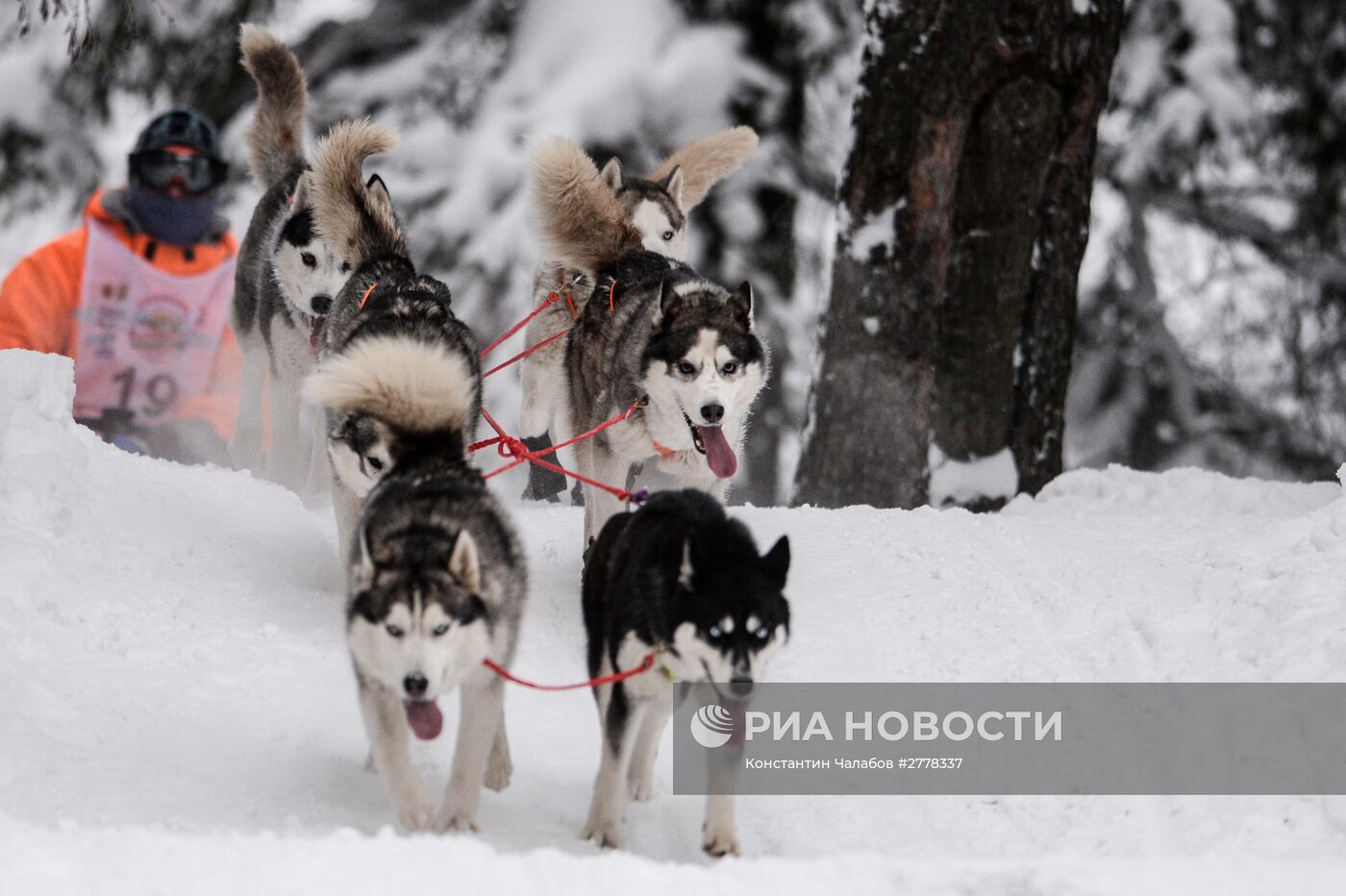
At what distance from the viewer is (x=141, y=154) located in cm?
864

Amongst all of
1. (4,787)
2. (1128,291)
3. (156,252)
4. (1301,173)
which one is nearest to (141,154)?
(156,252)

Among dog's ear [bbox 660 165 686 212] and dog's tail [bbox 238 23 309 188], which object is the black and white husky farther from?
dog's tail [bbox 238 23 309 188]

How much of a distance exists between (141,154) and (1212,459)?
9568 millimetres

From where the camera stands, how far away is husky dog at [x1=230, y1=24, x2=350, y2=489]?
6.74 metres

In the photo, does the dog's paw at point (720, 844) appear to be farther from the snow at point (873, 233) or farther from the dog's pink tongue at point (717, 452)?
the snow at point (873, 233)

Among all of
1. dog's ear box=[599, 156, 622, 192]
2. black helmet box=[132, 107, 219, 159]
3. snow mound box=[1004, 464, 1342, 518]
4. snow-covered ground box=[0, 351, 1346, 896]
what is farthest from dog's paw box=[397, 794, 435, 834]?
black helmet box=[132, 107, 219, 159]

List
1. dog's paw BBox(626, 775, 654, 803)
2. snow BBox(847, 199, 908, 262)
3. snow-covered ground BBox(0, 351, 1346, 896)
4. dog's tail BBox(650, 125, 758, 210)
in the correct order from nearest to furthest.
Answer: snow-covered ground BBox(0, 351, 1346, 896) → dog's paw BBox(626, 775, 654, 803) → snow BBox(847, 199, 908, 262) → dog's tail BBox(650, 125, 758, 210)

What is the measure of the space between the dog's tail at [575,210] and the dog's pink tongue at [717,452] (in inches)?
54.9

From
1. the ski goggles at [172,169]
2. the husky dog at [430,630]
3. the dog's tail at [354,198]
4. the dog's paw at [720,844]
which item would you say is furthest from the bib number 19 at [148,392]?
the dog's paw at [720,844]

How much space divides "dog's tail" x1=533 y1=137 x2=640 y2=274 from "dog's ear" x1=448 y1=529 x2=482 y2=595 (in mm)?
2934

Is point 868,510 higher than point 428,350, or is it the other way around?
point 868,510

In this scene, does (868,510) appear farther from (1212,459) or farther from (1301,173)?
(1301,173)

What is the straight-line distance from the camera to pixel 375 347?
14.0ft

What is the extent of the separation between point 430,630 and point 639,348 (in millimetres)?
2341
